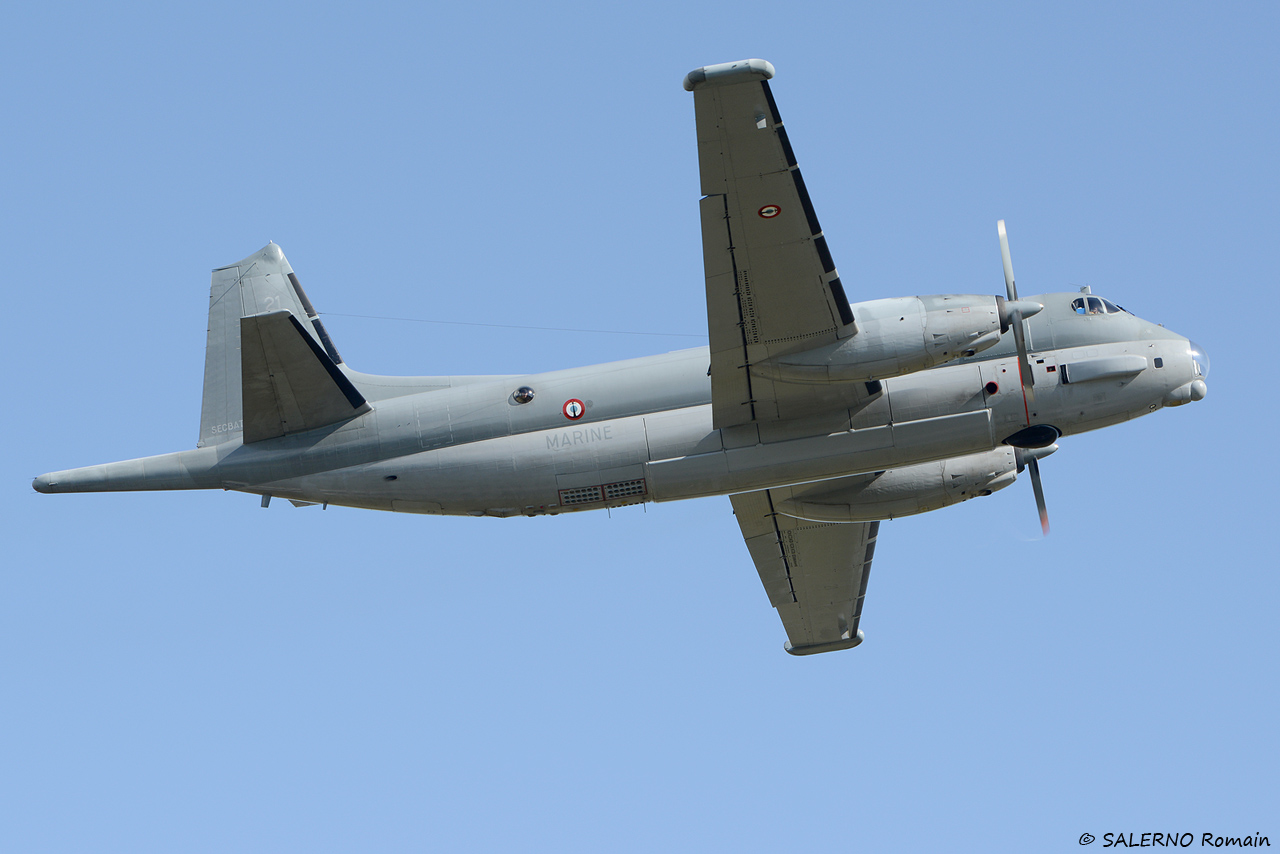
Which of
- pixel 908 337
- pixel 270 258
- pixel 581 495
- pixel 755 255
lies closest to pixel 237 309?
pixel 270 258

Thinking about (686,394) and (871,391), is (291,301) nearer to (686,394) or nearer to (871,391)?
(686,394)

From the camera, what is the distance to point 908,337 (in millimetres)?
21359

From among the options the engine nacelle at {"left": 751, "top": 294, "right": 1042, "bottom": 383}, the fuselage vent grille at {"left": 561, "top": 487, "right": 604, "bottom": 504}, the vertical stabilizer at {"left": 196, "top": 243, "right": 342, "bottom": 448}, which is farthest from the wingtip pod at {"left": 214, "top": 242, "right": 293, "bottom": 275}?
the engine nacelle at {"left": 751, "top": 294, "right": 1042, "bottom": 383}

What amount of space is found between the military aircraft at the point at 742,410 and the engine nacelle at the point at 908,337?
0.03m

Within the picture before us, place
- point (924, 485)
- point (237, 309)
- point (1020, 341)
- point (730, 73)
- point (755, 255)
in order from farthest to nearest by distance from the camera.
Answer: point (237, 309)
point (924, 485)
point (1020, 341)
point (755, 255)
point (730, 73)

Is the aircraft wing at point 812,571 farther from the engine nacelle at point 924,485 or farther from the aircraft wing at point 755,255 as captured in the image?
the aircraft wing at point 755,255

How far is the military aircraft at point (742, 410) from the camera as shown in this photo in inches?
852

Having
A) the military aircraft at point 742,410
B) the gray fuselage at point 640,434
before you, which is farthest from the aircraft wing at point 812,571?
the gray fuselage at point 640,434

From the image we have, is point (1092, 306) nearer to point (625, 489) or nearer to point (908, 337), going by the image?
point (908, 337)

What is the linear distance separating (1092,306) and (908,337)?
15.5 feet

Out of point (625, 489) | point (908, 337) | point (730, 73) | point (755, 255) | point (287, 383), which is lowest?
point (625, 489)

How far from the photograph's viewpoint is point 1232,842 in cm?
2241

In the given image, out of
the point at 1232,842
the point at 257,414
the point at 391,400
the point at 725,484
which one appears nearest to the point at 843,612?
the point at 725,484

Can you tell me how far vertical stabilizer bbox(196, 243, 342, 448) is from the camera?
2633 centimetres
